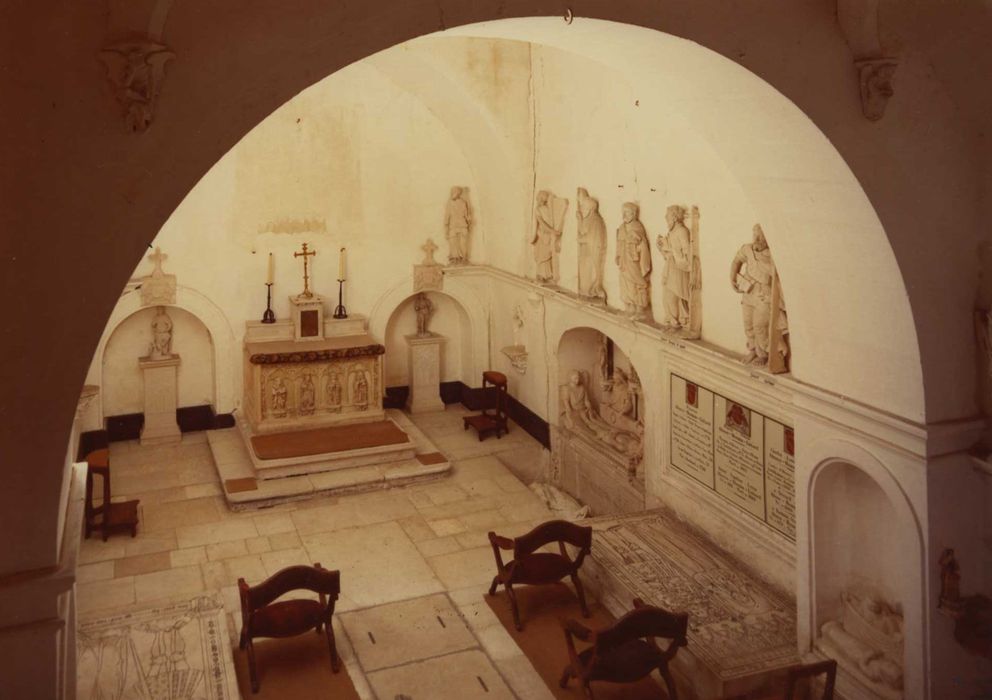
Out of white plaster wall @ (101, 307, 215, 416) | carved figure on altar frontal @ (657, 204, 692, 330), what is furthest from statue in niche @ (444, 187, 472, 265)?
carved figure on altar frontal @ (657, 204, 692, 330)

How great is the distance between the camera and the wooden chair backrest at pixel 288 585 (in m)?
8.88

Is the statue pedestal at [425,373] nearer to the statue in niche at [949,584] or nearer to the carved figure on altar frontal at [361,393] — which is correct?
the carved figure on altar frontal at [361,393]

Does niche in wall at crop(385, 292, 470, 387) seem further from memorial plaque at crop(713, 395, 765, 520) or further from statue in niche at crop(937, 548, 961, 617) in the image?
statue in niche at crop(937, 548, 961, 617)

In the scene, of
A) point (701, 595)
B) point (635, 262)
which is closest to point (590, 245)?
point (635, 262)

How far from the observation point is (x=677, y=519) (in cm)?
1174

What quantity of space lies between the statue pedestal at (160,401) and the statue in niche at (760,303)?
10124 mm

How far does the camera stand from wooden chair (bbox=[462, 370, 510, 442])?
16.4 m

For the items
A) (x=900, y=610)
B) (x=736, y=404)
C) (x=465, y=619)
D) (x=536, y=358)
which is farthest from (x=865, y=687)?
(x=536, y=358)

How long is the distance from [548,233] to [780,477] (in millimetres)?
6234

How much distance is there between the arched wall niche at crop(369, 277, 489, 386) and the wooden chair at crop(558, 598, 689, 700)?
983 cm

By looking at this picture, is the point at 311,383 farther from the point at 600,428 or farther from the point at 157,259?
the point at 600,428

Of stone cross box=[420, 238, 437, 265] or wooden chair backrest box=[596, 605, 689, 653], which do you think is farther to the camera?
stone cross box=[420, 238, 437, 265]

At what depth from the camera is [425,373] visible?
18000 mm

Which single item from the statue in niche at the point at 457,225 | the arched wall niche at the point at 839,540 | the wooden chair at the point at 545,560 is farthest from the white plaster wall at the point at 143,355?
the arched wall niche at the point at 839,540
